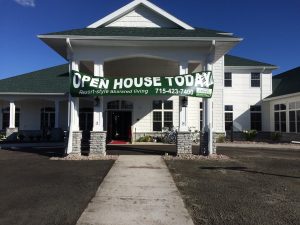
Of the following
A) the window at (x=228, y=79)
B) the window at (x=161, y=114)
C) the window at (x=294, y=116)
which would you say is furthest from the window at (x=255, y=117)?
the window at (x=161, y=114)

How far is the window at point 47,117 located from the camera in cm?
2419

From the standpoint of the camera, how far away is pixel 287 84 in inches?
980

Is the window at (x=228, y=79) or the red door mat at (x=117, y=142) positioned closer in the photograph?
the red door mat at (x=117, y=142)

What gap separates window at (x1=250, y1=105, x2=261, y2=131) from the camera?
25781 mm

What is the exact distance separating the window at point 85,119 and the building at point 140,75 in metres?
0.07

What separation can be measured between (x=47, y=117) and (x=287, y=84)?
18.9 m

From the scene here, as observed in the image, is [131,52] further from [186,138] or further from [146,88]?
[186,138]

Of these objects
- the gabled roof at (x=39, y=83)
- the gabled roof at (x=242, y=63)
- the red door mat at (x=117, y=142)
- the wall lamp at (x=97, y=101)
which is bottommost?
the red door mat at (x=117, y=142)

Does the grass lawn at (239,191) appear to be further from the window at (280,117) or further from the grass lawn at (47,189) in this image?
the window at (280,117)

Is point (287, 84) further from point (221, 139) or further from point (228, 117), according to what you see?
point (221, 139)

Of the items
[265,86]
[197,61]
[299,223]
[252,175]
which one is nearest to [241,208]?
[299,223]

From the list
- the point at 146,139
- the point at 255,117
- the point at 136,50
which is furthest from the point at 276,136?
the point at 136,50

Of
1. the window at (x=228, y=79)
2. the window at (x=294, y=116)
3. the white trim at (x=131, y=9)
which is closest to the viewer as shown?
the white trim at (x=131, y=9)

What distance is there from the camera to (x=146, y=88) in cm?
1314
